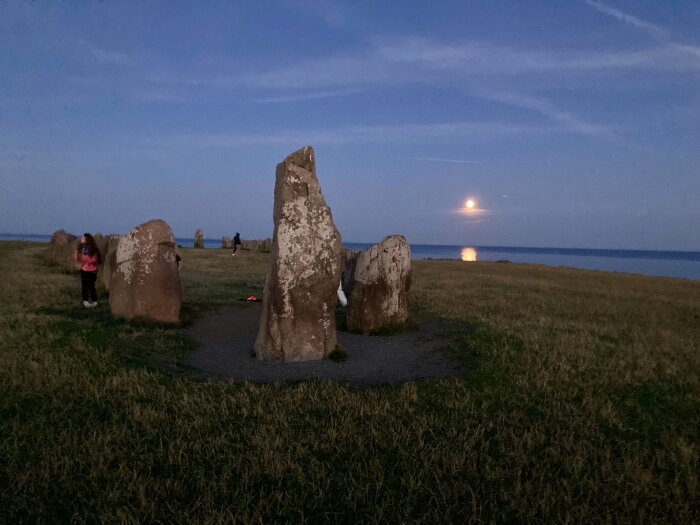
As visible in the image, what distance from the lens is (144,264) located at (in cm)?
1089

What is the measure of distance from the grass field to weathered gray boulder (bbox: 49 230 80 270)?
14287 millimetres

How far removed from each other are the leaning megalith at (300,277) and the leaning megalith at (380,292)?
2060 mm

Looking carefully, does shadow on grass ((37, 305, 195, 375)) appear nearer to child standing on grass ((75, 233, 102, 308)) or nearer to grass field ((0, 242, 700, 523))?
grass field ((0, 242, 700, 523))

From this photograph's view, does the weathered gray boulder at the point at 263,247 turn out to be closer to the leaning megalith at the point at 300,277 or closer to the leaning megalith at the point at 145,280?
the leaning megalith at the point at 145,280

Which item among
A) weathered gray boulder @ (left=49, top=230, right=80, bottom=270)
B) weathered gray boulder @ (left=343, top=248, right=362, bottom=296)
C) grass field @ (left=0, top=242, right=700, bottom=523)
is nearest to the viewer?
grass field @ (left=0, top=242, right=700, bottom=523)

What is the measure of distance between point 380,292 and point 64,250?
18.5 meters

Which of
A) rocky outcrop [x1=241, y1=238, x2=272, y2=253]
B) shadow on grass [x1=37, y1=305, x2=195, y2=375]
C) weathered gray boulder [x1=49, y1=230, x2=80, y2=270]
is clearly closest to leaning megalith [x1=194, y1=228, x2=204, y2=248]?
rocky outcrop [x1=241, y1=238, x2=272, y2=253]

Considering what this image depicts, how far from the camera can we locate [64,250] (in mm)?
22656

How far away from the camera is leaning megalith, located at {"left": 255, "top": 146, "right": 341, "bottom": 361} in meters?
8.41

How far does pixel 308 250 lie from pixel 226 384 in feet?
9.86

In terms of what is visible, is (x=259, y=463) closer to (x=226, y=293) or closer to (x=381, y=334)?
(x=381, y=334)

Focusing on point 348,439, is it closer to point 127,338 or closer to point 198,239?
point 127,338

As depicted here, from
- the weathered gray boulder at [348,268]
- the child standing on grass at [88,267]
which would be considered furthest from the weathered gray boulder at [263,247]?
the child standing on grass at [88,267]

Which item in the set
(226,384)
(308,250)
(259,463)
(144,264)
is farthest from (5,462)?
(144,264)
